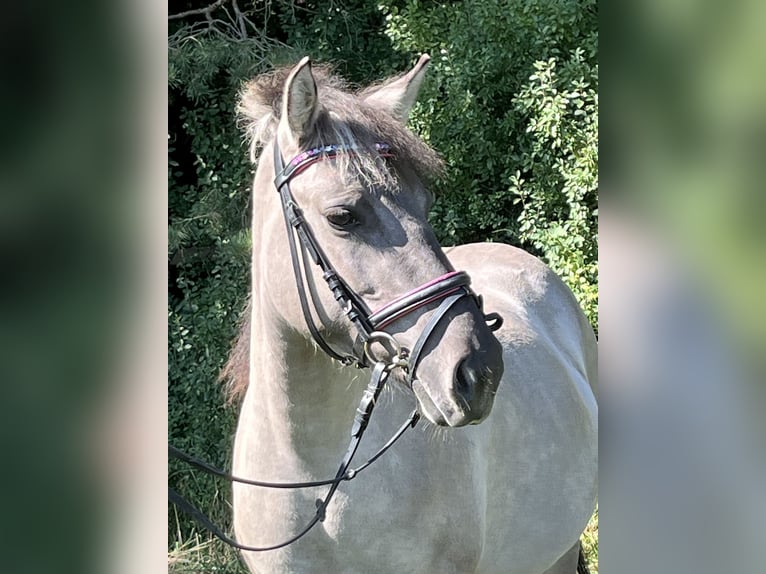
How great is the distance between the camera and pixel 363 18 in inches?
169

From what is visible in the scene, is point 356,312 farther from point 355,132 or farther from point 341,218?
point 355,132

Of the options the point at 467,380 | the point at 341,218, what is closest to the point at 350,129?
the point at 341,218

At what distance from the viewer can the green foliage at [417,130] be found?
11.6 ft

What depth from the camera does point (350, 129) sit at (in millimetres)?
1221

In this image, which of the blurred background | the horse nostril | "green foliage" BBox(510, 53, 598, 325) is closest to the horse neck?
the horse nostril

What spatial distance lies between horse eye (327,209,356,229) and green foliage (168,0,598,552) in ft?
6.88

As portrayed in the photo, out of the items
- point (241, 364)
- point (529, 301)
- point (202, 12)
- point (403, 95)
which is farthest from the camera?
point (202, 12)

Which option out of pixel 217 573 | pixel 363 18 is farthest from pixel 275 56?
pixel 217 573

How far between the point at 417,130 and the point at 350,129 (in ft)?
9.49

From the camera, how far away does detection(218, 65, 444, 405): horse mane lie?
1.18 metres

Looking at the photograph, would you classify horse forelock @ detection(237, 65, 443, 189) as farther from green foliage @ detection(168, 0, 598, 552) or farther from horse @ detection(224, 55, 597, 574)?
green foliage @ detection(168, 0, 598, 552)

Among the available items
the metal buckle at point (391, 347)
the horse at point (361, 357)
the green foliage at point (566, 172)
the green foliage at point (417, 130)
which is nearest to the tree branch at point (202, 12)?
the green foliage at point (417, 130)
